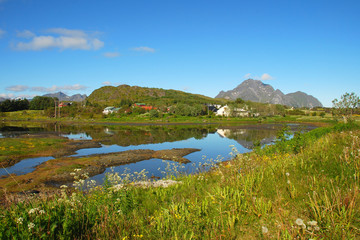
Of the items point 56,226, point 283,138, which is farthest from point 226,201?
point 283,138

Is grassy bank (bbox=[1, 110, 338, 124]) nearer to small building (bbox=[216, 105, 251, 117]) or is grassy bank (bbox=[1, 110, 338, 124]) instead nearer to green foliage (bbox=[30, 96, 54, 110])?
small building (bbox=[216, 105, 251, 117])

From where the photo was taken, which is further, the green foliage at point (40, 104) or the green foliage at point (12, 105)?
the green foliage at point (40, 104)

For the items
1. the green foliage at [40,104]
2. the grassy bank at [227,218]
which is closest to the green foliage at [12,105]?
the green foliage at [40,104]

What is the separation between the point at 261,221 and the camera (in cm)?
445

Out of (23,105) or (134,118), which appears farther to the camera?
(23,105)

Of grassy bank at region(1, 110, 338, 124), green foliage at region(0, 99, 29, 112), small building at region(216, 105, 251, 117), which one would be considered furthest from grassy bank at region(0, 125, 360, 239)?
green foliage at region(0, 99, 29, 112)

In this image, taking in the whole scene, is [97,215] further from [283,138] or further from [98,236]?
[283,138]

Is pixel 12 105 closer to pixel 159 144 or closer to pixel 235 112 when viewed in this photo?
pixel 235 112

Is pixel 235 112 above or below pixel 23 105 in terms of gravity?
below

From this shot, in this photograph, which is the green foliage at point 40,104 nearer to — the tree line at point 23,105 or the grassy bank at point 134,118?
the tree line at point 23,105

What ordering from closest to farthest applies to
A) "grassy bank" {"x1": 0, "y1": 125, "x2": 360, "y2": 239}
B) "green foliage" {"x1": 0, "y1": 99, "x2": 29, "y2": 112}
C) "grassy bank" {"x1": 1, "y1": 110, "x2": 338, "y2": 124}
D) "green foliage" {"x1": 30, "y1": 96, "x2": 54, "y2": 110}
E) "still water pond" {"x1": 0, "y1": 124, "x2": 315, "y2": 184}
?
"grassy bank" {"x1": 0, "y1": 125, "x2": 360, "y2": 239}
"still water pond" {"x1": 0, "y1": 124, "x2": 315, "y2": 184}
"grassy bank" {"x1": 1, "y1": 110, "x2": 338, "y2": 124}
"green foliage" {"x1": 0, "y1": 99, "x2": 29, "y2": 112}
"green foliage" {"x1": 30, "y1": 96, "x2": 54, "y2": 110}

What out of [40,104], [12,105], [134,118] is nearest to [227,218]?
[134,118]

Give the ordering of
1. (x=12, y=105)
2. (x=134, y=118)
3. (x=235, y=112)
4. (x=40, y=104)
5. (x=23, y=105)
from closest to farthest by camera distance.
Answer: (x=134, y=118) → (x=235, y=112) → (x=12, y=105) → (x=23, y=105) → (x=40, y=104)

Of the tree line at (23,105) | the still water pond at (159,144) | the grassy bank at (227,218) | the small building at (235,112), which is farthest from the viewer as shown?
the tree line at (23,105)
